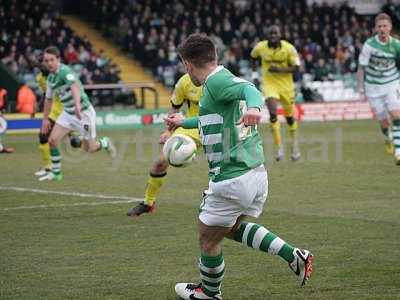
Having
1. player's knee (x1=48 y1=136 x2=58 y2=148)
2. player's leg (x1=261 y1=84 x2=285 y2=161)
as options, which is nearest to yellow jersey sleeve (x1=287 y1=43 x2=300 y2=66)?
player's leg (x1=261 y1=84 x2=285 y2=161)

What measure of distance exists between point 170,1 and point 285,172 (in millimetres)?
23654

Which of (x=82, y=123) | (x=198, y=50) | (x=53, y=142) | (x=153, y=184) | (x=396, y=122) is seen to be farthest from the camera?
(x=396, y=122)

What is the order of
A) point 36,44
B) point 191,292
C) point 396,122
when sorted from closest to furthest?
point 191,292 < point 396,122 < point 36,44

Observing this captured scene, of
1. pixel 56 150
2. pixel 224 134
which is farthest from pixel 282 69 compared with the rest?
pixel 224 134

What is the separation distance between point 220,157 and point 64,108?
985 cm

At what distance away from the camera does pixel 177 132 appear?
11617mm

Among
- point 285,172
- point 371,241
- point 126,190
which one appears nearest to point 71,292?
point 371,241

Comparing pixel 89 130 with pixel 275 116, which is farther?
pixel 275 116

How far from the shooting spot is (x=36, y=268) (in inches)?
339

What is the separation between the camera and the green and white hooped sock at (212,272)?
7160mm

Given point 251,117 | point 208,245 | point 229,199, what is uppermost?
point 251,117

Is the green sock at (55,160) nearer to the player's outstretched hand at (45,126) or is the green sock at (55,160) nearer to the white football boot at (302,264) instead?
the player's outstretched hand at (45,126)

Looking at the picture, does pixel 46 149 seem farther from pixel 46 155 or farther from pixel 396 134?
pixel 396 134

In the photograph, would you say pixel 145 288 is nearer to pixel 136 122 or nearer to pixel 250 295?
pixel 250 295
